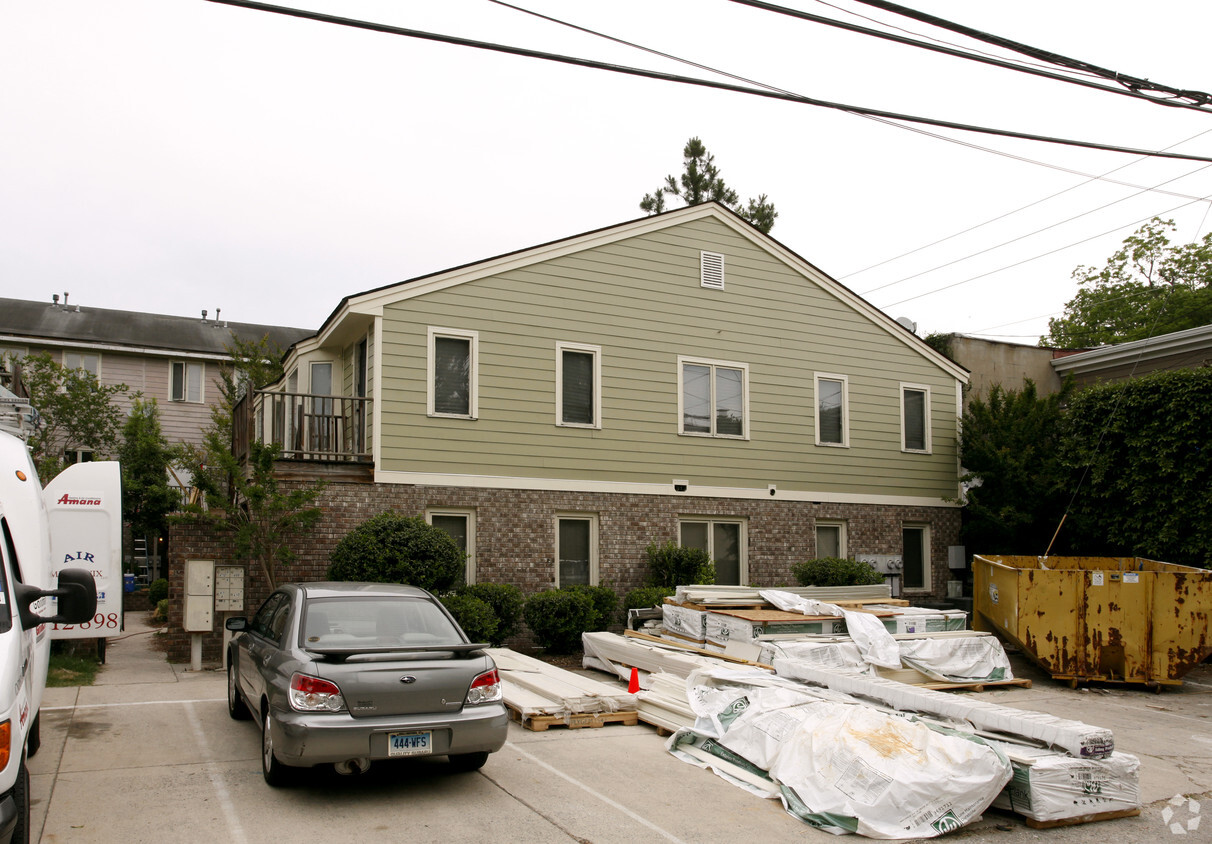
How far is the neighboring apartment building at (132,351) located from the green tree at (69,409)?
1.35m

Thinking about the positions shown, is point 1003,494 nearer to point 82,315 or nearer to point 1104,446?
point 1104,446

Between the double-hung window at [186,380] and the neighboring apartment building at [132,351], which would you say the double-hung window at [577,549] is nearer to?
the neighboring apartment building at [132,351]

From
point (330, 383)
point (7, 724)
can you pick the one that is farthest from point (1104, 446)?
point (7, 724)

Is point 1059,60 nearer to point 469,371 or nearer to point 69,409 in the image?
point 469,371

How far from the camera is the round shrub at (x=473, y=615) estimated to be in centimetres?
1298

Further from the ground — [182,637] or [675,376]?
[675,376]

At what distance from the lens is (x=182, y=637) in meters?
13.2

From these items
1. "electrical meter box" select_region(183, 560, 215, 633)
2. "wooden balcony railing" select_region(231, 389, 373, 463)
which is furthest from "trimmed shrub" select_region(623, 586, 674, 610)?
"electrical meter box" select_region(183, 560, 215, 633)

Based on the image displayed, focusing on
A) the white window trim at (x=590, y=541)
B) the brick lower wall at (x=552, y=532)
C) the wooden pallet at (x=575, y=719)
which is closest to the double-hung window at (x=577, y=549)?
the white window trim at (x=590, y=541)

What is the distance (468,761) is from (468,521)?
767 centimetres

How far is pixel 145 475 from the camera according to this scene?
83.0ft

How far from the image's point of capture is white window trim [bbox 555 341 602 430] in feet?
51.3

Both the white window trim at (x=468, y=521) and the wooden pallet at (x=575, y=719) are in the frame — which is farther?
the white window trim at (x=468, y=521)

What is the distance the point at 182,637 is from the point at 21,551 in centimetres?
722
